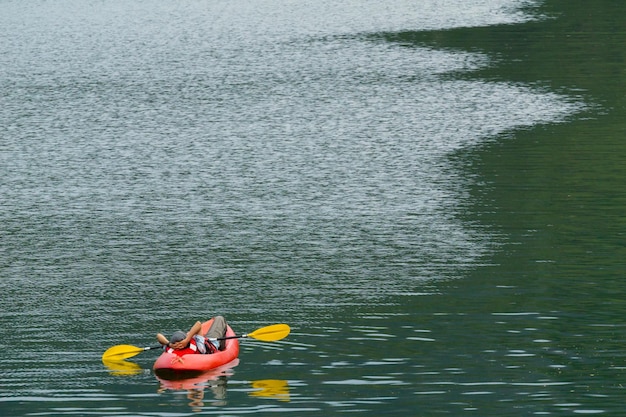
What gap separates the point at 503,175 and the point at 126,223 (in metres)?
14.7

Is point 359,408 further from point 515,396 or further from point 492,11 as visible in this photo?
point 492,11

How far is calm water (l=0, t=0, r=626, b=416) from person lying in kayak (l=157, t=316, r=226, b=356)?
0.66 m

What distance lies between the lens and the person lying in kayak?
25609 mm

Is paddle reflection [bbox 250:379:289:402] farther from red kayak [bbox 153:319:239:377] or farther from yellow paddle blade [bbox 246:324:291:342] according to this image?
yellow paddle blade [bbox 246:324:291:342]

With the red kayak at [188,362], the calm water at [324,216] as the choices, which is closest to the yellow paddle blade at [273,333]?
the calm water at [324,216]

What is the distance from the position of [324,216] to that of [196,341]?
16.0 metres

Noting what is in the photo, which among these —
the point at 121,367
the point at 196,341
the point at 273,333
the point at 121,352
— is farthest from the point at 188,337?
the point at 273,333

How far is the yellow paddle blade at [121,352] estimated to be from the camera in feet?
85.6

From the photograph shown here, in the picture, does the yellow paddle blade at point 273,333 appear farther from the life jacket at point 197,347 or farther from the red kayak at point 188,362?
the life jacket at point 197,347

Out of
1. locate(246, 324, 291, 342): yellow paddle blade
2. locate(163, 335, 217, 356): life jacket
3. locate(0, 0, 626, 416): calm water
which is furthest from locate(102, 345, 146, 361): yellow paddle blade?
locate(246, 324, 291, 342): yellow paddle blade

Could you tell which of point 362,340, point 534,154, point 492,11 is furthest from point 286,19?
point 362,340

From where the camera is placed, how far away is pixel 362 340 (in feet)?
91.7

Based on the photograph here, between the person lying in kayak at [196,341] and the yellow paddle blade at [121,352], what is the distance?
669 millimetres

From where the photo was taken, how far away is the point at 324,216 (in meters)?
41.5
